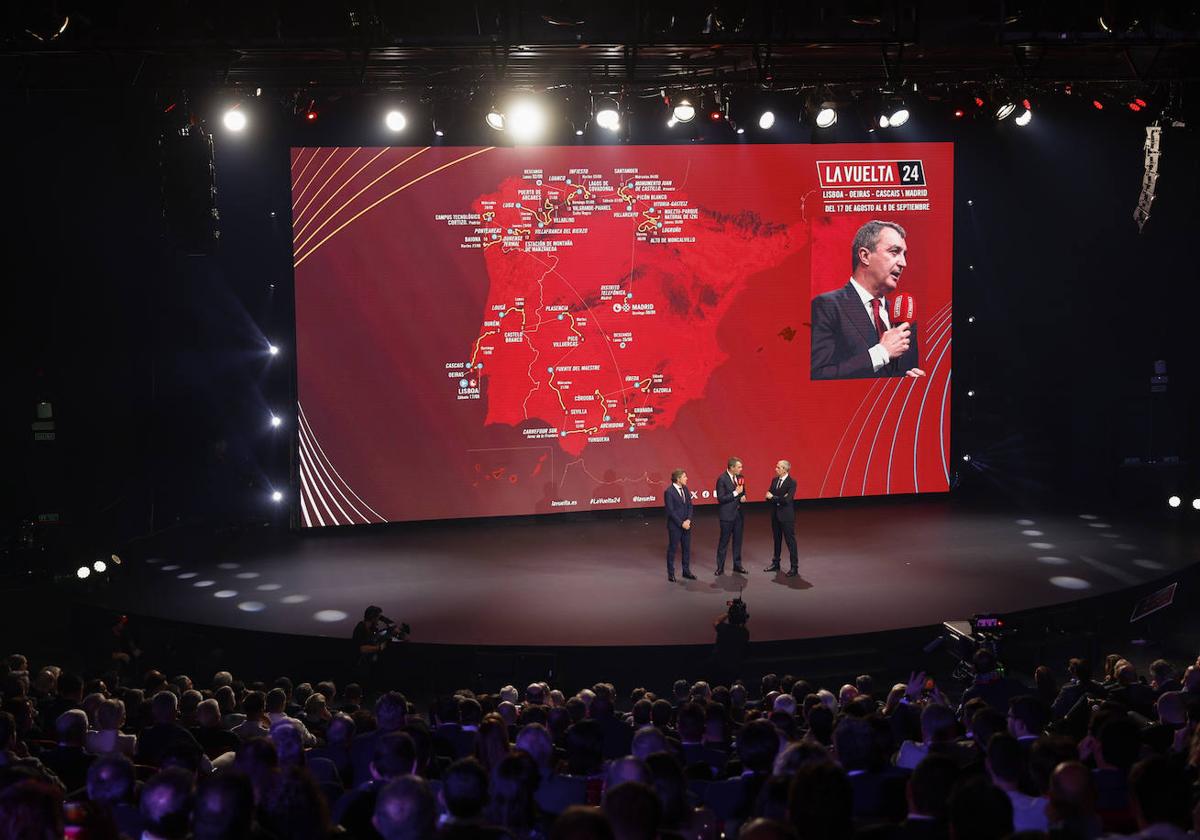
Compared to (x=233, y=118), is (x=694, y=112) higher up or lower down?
→ higher up

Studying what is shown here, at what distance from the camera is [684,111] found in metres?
11.5

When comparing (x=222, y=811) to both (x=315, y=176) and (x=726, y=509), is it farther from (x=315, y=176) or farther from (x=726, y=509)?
(x=315, y=176)

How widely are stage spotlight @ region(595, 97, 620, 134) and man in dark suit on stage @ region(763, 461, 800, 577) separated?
385cm

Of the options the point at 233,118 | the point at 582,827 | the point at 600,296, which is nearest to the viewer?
the point at 582,827

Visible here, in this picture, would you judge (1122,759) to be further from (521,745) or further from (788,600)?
(788,600)

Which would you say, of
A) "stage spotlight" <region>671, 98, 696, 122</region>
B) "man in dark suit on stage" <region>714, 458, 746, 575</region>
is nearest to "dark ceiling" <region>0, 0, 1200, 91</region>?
"stage spotlight" <region>671, 98, 696, 122</region>

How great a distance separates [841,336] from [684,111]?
4.70 metres

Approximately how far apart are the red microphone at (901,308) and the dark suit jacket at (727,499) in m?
4.74

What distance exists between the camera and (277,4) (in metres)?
8.95

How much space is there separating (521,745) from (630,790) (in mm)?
1819

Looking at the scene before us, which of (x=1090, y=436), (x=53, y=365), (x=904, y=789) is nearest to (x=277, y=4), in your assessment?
(x=53, y=365)

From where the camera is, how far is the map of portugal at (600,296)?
13984 mm

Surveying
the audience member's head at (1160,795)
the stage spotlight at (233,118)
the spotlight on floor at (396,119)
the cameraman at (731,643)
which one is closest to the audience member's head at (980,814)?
the audience member's head at (1160,795)

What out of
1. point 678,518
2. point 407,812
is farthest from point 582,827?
point 678,518
